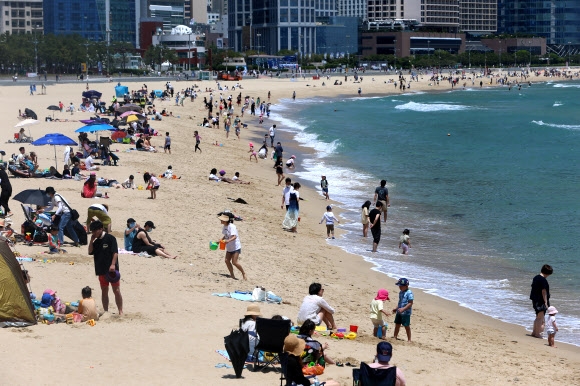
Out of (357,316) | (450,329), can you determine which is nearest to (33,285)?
(357,316)

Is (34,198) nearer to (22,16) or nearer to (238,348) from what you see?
(238,348)

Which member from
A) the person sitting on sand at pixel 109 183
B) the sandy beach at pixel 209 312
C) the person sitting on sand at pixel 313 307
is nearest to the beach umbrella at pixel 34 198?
the sandy beach at pixel 209 312

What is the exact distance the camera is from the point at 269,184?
31.4m

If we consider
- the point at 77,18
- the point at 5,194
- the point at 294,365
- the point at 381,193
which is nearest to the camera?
the point at 294,365

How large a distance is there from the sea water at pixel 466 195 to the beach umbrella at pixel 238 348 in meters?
6.55

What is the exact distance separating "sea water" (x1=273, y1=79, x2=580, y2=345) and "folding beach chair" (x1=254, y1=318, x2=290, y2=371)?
245 inches

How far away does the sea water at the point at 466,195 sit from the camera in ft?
62.8

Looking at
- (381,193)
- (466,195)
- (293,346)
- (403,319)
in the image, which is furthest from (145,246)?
(466,195)

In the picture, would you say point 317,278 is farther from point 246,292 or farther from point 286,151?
point 286,151

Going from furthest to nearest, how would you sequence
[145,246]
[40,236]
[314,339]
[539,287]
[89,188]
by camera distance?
[89,188]
[145,246]
[40,236]
[539,287]
[314,339]

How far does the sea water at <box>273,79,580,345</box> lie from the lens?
1914 cm

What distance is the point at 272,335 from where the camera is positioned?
442 inches

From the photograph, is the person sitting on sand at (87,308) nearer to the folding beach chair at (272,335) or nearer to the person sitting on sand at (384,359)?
the folding beach chair at (272,335)

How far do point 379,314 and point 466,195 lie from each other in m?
18.7
